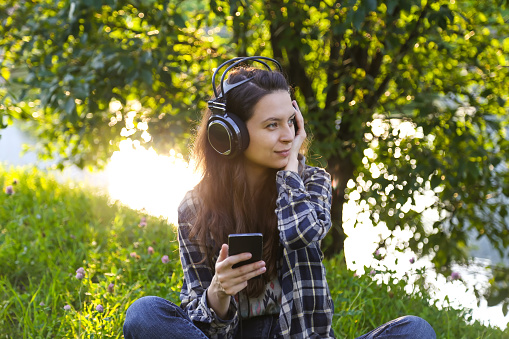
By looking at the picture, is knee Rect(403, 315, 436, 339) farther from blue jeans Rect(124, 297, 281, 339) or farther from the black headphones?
the black headphones

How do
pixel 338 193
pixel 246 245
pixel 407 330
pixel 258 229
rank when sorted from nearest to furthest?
pixel 246 245 < pixel 407 330 < pixel 258 229 < pixel 338 193

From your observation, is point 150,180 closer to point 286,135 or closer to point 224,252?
point 286,135

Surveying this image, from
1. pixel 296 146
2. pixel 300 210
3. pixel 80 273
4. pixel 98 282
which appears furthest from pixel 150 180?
pixel 300 210

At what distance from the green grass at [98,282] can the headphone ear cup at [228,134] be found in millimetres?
779

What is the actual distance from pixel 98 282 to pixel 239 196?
148cm

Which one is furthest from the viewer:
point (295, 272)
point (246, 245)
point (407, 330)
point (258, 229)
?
point (258, 229)

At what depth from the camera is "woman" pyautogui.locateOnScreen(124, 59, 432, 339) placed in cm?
192

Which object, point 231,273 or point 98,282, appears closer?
point 231,273

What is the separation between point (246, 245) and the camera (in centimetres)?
173

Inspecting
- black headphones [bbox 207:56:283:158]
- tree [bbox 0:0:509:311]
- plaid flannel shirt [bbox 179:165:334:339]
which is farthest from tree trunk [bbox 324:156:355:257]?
black headphones [bbox 207:56:283:158]

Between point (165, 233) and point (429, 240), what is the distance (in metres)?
1.95

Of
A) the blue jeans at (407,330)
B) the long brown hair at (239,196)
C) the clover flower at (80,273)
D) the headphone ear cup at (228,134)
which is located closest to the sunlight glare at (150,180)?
the long brown hair at (239,196)

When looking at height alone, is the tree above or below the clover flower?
above

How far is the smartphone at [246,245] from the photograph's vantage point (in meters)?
1.70
